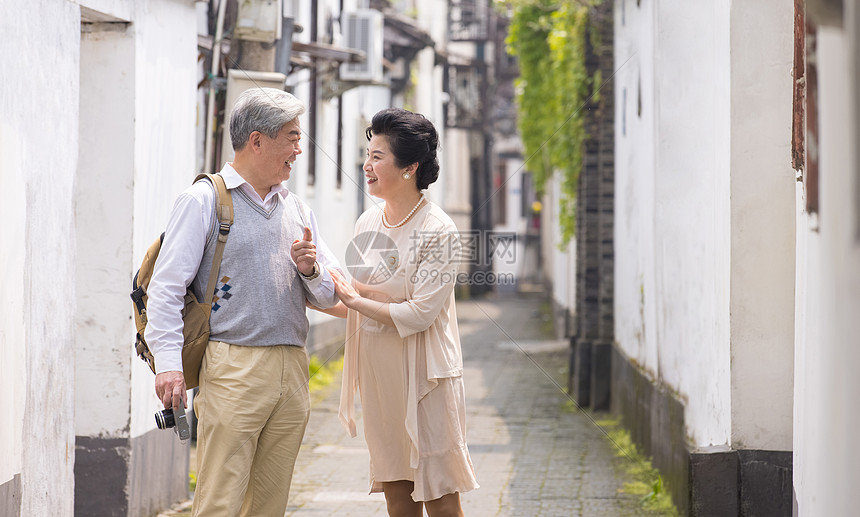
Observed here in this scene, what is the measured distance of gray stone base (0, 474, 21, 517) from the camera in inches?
168

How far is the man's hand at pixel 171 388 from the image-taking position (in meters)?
3.55

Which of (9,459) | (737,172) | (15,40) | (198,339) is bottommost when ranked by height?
(9,459)

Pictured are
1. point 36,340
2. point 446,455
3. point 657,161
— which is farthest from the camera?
point 657,161

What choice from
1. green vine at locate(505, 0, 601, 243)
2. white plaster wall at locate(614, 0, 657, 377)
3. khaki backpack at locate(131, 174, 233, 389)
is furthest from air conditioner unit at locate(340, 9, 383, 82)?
khaki backpack at locate(131, 174, 233, 389)

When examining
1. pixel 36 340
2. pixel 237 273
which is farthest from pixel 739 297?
pixel 36 340

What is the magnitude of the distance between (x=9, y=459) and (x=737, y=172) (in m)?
3.48

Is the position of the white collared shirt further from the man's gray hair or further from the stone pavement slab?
the stone pavement slab

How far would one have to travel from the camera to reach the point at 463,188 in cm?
2895

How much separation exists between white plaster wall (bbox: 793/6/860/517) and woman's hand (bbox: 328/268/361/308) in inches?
64.7

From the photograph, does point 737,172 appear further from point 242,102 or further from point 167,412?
point 167,412

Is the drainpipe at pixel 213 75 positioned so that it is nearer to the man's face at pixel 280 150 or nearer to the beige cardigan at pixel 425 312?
the beige cardigan at pixel 425 312

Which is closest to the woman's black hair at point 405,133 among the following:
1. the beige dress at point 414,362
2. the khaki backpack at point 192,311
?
the beige dress at point 414,362

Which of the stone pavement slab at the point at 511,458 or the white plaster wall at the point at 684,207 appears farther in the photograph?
the stone pavement slab at the point at 511,458

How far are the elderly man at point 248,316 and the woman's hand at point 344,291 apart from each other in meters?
0.07
